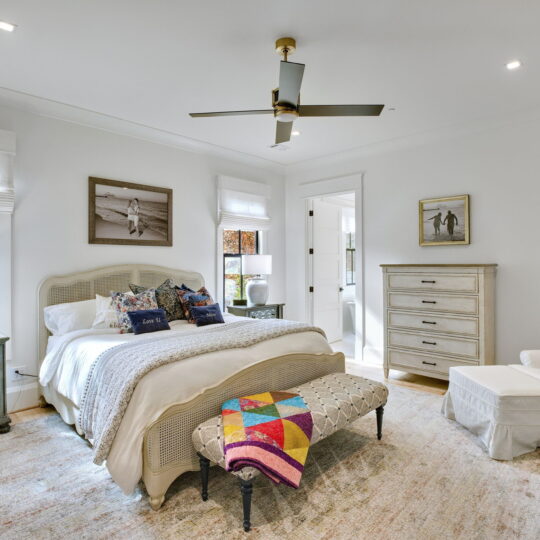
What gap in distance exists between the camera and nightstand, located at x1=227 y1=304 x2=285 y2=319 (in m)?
4.69

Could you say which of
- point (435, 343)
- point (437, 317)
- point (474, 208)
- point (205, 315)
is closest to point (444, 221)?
point (474, 208)

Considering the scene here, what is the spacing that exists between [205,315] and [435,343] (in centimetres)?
232

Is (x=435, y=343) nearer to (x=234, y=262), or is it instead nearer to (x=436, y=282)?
(x=436, y=282)

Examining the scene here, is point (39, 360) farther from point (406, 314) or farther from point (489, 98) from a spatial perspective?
point (489, 98)

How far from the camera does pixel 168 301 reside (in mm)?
3668

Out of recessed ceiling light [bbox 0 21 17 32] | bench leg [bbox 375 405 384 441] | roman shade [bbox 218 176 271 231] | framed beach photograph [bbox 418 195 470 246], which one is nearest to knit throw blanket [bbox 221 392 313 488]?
bench leg [bbox 375 405 384 441]

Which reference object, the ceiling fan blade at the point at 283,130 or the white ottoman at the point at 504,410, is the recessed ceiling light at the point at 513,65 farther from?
the white ottoman at the point at 504,410

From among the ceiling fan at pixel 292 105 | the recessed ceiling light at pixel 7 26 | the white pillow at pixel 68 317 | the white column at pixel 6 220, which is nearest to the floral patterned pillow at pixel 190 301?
the white pillow at pixel 68 317

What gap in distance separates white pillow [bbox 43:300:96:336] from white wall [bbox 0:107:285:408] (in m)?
0.20

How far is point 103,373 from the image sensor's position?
2.36 m

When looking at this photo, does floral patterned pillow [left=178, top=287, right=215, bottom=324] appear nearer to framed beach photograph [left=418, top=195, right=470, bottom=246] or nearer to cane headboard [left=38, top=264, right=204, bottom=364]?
cane headboard [left=38, top=264, right=204, bottom=364]

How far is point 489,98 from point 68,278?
414 centimetres

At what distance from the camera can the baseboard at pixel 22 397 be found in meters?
3.28

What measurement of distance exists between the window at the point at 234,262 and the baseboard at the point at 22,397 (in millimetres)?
2320
